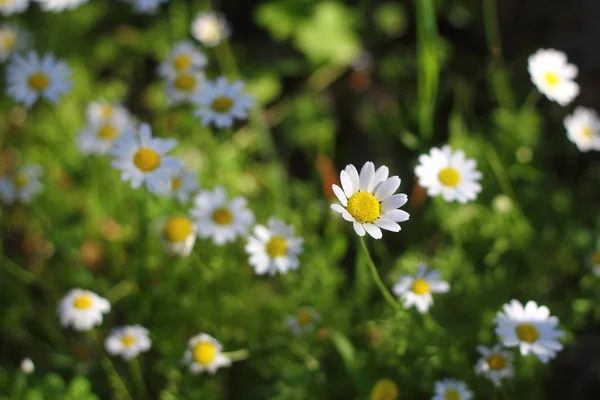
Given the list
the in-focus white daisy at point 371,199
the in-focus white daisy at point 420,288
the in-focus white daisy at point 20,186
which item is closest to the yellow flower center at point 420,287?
the in-focus white daisy at point 420,288

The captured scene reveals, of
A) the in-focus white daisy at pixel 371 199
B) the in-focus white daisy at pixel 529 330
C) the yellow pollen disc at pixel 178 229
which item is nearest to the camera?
the in-focus white daisy at pixel 371 199

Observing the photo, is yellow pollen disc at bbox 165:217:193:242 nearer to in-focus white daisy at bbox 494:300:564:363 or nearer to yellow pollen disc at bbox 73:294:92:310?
yellow pollen disc at bbox 73:294:92:310

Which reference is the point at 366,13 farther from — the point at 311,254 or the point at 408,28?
the point at 311,254

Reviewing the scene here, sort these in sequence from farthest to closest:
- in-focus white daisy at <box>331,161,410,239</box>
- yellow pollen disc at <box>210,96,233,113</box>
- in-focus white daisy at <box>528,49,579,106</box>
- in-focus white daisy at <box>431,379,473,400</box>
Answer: yellow pollen disc at <box>210,96,233,113</box>, in-focus white daisy at <box>528,49,579,106</box>, in-focus white daisy at <box>431,379,473,400</box>, in-focus white daisy at <box>331,161,410,239</box>

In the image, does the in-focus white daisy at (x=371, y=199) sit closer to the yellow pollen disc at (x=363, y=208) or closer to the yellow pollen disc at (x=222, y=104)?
the yellow pollen disc at (x=363, y=208)

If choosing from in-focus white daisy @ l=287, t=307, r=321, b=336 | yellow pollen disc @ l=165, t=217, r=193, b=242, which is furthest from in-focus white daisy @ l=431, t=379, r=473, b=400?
yellow pollen disc @ l=165, t=217, r=193, b=242

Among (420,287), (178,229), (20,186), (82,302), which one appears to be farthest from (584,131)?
(20,186)

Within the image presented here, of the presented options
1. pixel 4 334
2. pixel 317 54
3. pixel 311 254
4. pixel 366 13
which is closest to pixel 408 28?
pixel 366 13
